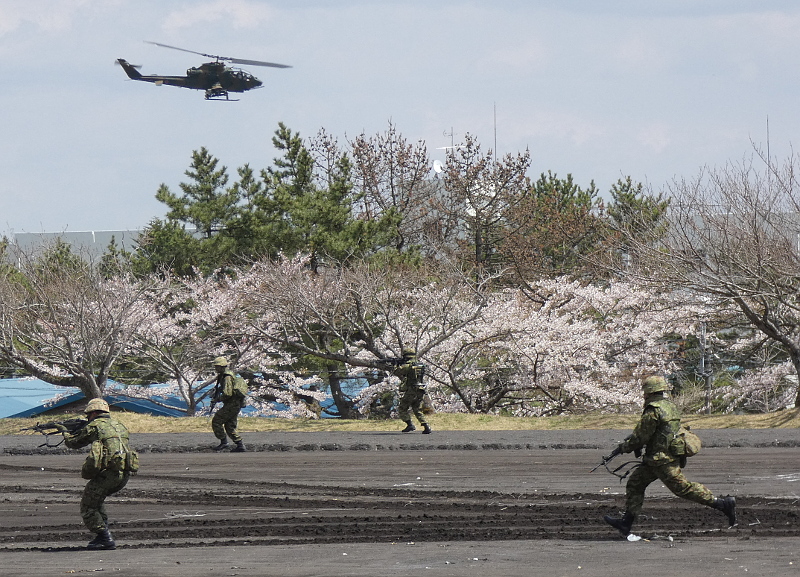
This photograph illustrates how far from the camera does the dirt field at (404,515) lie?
875cm

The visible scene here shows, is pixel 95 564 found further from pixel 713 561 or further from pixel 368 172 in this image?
pixel 368 172

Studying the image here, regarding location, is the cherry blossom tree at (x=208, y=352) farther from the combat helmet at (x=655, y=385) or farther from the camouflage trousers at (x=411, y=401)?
the combat helmet at (x=655, y=385)

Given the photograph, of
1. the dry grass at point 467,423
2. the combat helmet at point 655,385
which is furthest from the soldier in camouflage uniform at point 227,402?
the combat helmet at point 655,385

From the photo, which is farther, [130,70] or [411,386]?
[130,70]

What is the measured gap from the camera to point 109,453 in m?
9.65

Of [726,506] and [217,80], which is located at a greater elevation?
[217,80]

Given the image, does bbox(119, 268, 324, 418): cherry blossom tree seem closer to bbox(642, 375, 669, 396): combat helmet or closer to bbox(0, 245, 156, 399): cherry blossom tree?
bbox(0, 245, 156, 399): cherry blossom tree

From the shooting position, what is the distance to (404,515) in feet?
38.2

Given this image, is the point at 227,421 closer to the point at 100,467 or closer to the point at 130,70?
the point at 100,467

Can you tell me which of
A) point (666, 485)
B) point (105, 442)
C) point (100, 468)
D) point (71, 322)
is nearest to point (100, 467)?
point (100, 468)

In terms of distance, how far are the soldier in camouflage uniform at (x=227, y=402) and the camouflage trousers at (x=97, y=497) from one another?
8.99 metres

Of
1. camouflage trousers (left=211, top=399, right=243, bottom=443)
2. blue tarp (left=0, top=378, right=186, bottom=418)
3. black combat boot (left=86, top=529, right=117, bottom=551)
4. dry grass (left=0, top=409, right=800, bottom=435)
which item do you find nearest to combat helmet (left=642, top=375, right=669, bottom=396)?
black combat boot (left=86, top=529, right=117, bottom=551)

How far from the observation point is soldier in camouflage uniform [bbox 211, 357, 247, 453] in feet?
62.3

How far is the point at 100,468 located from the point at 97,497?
11.5 inches
